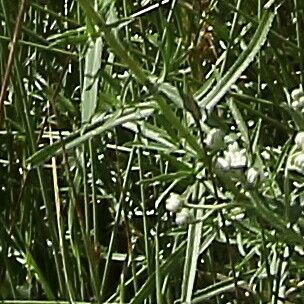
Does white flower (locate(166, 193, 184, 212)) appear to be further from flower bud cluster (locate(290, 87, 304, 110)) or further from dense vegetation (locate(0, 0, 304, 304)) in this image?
flower bud cluster (locate(290, 87, 304, 110))

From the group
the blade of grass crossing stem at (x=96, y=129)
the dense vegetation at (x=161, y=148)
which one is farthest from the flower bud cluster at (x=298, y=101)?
the blade of grass crossing stem at (x=96, y=129)

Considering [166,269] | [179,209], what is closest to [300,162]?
[179,209]

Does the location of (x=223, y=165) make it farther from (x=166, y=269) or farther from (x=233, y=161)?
(x=166, y=269)

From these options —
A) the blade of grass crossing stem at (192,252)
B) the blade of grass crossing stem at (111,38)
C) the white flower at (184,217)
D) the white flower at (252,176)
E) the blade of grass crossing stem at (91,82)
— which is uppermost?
the blade of grass crossing stem at (111,38)

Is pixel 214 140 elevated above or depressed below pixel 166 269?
above

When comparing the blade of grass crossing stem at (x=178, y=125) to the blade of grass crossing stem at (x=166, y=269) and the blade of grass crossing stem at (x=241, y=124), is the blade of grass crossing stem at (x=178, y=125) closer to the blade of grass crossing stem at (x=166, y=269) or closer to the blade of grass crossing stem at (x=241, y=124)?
the blade of grass crossing stem at (x=241, y=124)

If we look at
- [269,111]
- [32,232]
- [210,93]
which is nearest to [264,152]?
[269,111]

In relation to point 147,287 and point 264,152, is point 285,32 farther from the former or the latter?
point 147,287
